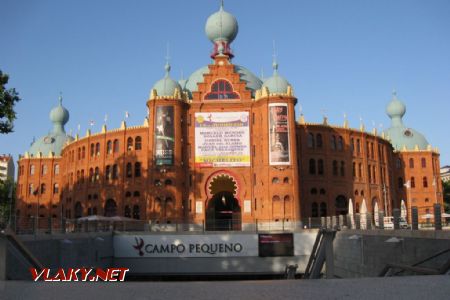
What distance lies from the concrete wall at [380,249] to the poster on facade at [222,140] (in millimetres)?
23652

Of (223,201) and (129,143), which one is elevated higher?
(129,143)

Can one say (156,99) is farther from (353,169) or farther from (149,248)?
(353,169)

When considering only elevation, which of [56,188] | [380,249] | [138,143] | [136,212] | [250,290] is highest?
[138,143]

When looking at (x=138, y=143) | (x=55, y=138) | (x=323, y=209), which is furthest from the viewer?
(x=55, y=138)

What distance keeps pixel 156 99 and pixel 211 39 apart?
16843 millimetres

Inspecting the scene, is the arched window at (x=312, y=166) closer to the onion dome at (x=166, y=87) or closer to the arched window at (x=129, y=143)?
the onion dome at (x=166, y=87)

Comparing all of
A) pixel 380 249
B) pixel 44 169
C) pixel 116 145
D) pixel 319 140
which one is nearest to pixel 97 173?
pixel 116 145

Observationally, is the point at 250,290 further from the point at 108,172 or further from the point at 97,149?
the point at 97,149

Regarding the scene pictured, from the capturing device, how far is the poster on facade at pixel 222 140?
58.8 metres

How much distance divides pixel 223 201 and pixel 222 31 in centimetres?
2372

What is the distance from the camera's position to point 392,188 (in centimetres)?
7556

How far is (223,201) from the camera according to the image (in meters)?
65.0

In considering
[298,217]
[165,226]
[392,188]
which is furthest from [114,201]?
[392,188]

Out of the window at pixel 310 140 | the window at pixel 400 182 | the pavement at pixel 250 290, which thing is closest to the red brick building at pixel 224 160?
the window at pixel 310 140
